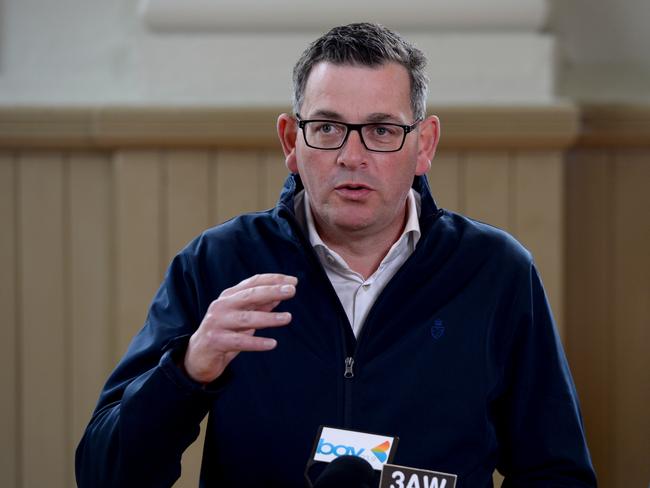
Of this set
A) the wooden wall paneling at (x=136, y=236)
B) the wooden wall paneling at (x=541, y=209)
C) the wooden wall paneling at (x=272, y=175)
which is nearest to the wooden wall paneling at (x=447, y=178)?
the wooden wall paneling at (x=541, y=209)

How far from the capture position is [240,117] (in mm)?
2990

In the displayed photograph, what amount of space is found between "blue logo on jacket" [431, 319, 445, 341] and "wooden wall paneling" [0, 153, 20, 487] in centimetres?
179

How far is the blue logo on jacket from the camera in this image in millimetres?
1888

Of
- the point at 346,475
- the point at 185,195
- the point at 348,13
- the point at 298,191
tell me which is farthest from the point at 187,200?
the point at 346,475

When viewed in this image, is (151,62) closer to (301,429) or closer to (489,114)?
(489,114)

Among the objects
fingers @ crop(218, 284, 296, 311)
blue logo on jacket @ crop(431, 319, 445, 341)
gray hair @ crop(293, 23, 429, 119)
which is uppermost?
gray hair @ crop(293, 23, 429, 119)

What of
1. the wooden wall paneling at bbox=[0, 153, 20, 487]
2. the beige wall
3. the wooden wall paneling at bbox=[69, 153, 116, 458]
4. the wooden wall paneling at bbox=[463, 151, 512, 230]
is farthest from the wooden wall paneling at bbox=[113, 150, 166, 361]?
the wooden wall paneling at bbox=[463, 151, 512, 230]

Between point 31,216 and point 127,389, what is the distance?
5.44 ft

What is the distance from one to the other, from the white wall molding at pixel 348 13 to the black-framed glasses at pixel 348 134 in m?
1.25

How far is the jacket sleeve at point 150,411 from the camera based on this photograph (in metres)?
1.64

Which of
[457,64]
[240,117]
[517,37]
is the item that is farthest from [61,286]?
[517,37]

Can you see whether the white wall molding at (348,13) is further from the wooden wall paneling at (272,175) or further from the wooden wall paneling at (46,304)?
the wooden wall paneling at (46,304)

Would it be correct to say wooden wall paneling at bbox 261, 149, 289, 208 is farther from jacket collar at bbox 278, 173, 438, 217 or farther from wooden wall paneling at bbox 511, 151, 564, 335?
jacket collar at bbox 278, 173, 438, 217

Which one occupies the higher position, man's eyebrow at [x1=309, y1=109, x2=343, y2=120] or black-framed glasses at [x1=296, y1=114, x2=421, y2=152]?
man's eyebrow at [x1=309, y1=109, x2=343, y2=120]
